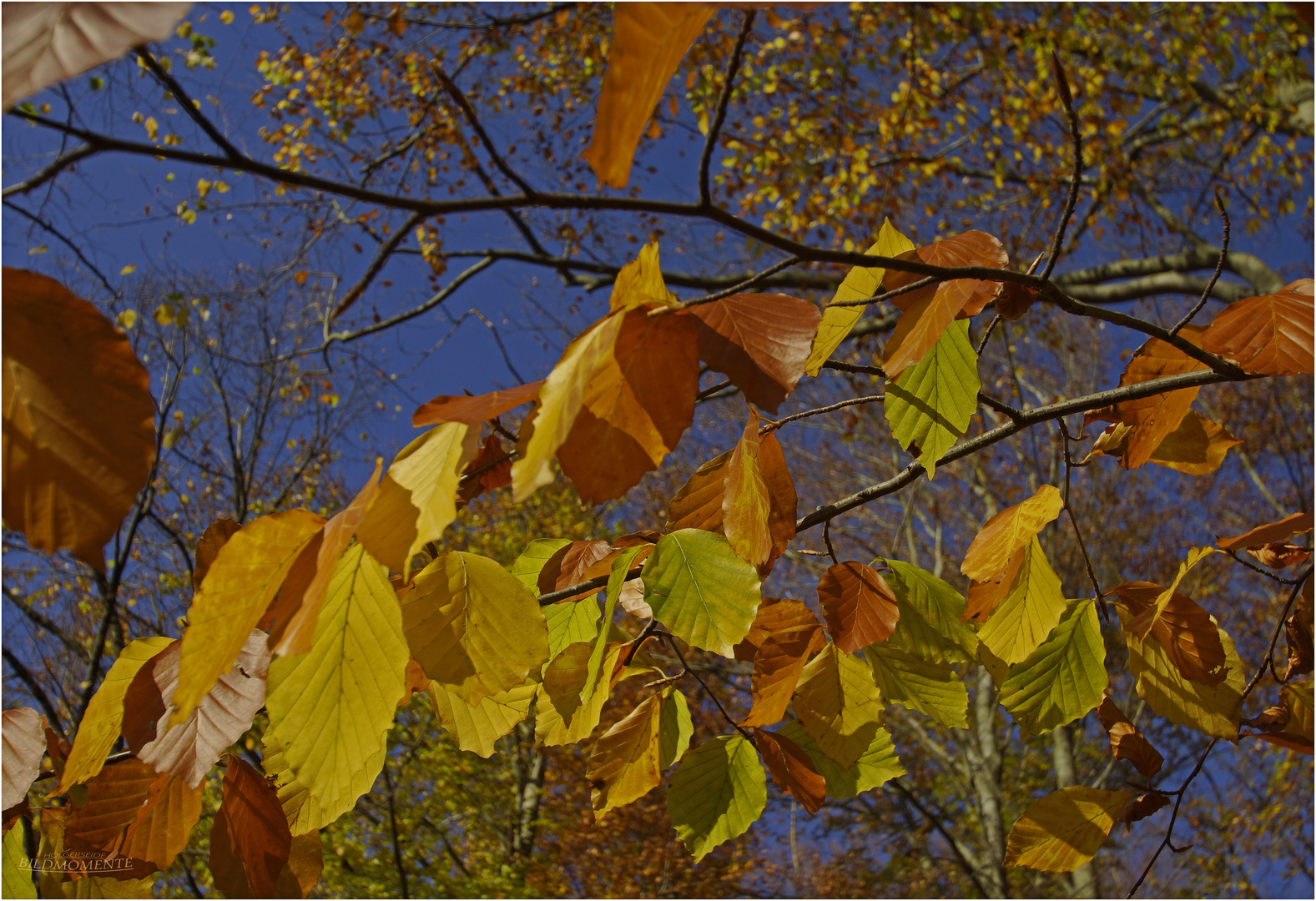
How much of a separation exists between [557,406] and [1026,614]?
618 mm

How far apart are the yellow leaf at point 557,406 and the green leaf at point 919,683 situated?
1.77ft

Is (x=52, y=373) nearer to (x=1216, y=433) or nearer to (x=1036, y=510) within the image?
(x=1036, y=510)

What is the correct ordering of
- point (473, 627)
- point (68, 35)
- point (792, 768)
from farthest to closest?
1. point (792, 768)
2. point (473, 627)
3. point (68, 35)

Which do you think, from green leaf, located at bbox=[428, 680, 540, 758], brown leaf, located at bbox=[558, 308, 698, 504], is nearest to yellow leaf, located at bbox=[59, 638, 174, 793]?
green leaf, located at bbox=[428, 680, 540, 758]

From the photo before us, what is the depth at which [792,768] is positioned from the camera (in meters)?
0.86

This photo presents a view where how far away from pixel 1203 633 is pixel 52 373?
1009mm

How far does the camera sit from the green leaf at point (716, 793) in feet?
2.79

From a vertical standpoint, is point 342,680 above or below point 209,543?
below

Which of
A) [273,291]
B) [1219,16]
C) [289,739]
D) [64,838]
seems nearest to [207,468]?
[273,291]

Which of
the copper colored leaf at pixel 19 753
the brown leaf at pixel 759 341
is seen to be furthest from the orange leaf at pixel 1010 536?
the copper colored leaf at pixel 19 753

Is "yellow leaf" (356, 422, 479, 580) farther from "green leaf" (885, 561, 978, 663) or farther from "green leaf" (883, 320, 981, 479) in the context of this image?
"green leaf" (885, 561, 978, 663)

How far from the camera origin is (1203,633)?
2.65ft

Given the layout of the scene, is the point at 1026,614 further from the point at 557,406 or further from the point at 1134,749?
the point at 557,406

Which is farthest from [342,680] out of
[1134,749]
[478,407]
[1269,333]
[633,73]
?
[1134,749]
